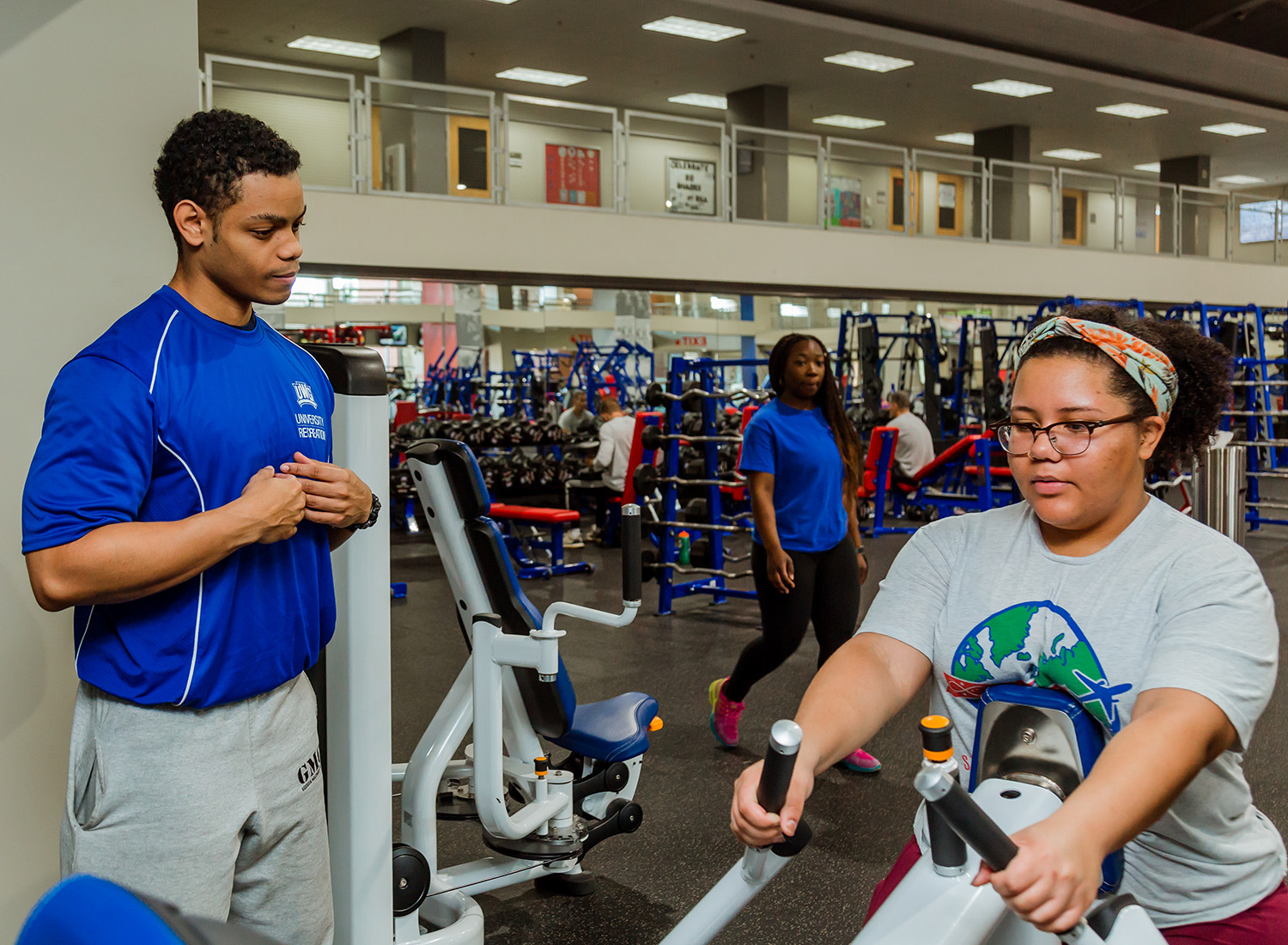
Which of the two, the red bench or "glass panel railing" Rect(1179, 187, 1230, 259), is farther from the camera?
"glass panel railing" Rect(1179, 187, 1230, 259)

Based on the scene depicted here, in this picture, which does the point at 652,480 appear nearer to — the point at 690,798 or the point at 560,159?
the point at 690,798

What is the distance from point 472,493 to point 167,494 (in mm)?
1183

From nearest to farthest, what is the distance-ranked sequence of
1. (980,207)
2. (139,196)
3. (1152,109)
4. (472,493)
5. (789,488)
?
(139,196) < (472,493) < (789,488) < (980,207) < (1152,109)

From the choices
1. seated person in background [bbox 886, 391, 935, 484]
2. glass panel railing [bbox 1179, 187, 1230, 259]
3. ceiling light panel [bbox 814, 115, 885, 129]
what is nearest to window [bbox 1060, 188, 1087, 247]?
glass panel railing [bbox 1179, 187, 1230, 259]

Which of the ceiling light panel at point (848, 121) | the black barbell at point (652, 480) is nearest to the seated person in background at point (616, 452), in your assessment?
the black barbell at point (652, 480)

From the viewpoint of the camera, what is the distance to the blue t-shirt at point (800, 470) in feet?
12.7

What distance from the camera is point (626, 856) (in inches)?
125

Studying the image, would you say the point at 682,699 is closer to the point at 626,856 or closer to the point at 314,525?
the point at 626,856

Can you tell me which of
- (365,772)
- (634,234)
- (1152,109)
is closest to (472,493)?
(365,772)

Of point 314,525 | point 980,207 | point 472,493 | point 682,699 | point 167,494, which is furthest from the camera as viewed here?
point 980,207

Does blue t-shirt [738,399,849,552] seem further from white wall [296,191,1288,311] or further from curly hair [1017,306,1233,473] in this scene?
white wall [296,191,1288,311]

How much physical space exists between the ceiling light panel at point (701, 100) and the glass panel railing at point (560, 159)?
4623mm

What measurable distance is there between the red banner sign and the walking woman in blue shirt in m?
7.35

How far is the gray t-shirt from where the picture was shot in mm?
1111
